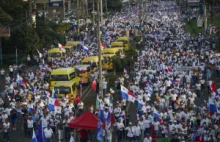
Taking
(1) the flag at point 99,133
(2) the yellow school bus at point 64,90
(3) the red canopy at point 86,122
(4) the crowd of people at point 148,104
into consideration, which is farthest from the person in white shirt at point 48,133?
(2) the yellow school bus at point 64,90

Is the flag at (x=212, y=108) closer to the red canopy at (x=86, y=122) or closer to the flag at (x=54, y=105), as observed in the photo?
the red canopy at (x=86, y=122)

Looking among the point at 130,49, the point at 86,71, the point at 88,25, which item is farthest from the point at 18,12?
the point at 88,25

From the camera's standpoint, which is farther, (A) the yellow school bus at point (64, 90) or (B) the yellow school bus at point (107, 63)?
(B) the yellow school bus at point (107, 63)

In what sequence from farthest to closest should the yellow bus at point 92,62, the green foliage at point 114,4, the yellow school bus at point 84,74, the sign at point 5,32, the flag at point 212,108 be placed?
1. the green foliage at point 114,4
2. the sign at point 5,32
3. the yellow bus at point 92,62
4. the yellow school bus at point 84,74
5. the flag at point 212,108

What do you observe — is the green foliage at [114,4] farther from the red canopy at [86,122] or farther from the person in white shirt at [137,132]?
the red canopy at [86,122]

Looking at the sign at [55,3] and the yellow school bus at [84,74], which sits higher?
the sign at [55,3]

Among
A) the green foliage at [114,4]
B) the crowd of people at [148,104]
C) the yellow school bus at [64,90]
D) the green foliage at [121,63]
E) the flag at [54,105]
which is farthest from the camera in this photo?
the green foliage at [114,4]

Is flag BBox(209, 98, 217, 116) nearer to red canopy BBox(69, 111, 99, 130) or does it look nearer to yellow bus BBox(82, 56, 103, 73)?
red canopy BBox(69, 111, 99, 130)

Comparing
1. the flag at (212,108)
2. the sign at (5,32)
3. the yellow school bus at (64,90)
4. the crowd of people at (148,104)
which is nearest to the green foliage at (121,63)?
the crowd of people at (148,104)

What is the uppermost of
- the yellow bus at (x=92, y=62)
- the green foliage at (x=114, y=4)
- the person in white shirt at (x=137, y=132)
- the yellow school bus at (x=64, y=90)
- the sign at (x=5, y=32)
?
the green foliage at (x=114, y=4)
